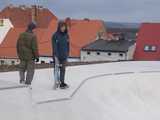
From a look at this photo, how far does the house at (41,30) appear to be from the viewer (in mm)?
49812

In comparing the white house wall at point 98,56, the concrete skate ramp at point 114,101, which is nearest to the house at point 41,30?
the white house wall at point 98,56

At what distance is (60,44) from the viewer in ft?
35.7

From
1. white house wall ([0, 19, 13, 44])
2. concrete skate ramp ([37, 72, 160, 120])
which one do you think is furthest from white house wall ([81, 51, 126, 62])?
concrete skate ramp ([37, 72, 160, 120])

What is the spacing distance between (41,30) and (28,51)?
43.5m

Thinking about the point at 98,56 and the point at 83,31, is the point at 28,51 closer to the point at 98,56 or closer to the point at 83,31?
the point at 98,56

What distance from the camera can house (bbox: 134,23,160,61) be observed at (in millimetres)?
45594

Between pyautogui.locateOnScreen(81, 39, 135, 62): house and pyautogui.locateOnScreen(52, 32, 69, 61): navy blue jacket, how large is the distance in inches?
1340

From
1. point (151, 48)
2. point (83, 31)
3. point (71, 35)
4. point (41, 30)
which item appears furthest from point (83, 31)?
point (151, 48)

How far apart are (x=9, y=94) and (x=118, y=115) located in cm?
258

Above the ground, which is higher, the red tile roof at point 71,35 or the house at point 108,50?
the red tile roof at point 71,35

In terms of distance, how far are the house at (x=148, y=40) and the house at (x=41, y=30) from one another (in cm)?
632

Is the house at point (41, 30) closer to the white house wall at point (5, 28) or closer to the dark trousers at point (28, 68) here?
the white house wall at point (5, 28)

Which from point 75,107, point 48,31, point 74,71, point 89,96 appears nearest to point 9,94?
point 75,107

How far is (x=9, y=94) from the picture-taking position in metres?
8.41
